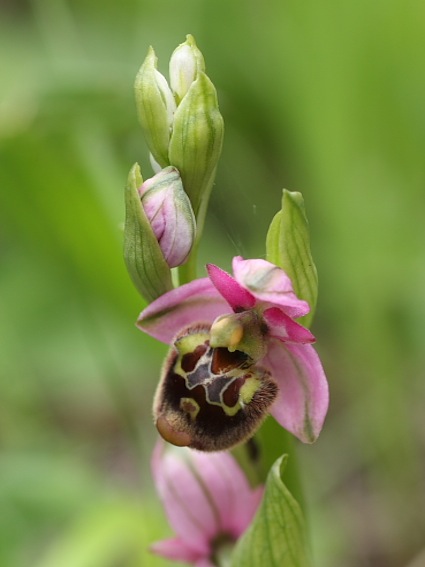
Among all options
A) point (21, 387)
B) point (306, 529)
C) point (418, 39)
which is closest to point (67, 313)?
point (21, 387)

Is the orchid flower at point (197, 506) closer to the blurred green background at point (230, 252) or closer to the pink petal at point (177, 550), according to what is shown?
the pink petal at point (177, 550)

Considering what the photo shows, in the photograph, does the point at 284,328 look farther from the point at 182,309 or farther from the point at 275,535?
the point at 275,535

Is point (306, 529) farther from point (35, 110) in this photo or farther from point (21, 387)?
point (21, 387)

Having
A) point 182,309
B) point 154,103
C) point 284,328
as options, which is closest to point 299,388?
point 284,328

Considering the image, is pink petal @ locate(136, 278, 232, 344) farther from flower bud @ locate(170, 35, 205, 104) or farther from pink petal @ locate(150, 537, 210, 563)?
pink petal @ locate(150, 537, 210, 563)

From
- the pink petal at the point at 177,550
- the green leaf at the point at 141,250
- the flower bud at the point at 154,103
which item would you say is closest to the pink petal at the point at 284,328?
the green leaf at the point at 141,250
